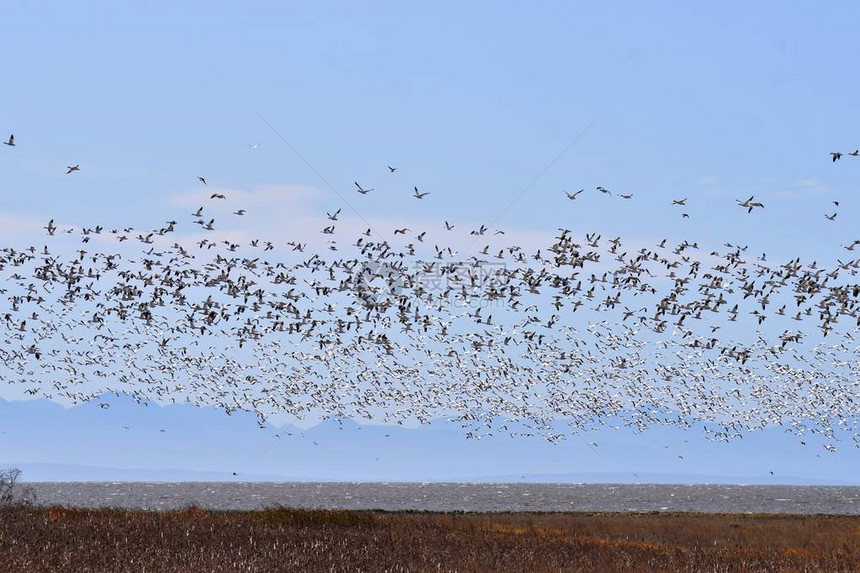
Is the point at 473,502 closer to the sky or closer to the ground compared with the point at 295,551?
closer to the ground

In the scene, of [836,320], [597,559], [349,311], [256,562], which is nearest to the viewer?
[256,562]

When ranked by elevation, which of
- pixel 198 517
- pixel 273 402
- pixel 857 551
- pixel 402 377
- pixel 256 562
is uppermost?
pixel 256 562

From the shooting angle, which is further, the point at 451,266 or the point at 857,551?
the point at 451,266

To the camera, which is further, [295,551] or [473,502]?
[473,502]

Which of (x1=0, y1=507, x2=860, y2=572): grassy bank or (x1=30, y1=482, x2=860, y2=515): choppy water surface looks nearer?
(x1=0, y1=507, x2=860, y2=572): grassy bank

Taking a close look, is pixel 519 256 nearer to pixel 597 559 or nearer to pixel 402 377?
pixel 402 377

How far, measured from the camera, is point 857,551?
96.0 feet

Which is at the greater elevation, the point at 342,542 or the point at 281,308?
the point at 342,542

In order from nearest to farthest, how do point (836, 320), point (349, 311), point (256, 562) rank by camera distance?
1. point (256, 562)
2. point (836, 320)
3. point (349, 311)

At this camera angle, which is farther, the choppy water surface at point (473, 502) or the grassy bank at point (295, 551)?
the choppy water surface at point (473, 502)

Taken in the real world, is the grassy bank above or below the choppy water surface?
above

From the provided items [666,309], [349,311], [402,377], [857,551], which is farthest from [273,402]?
[857,551]

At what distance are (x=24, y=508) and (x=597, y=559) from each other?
51.8ft

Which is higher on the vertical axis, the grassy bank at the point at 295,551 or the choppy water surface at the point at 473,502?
the grassy bank at the point at 295,551
